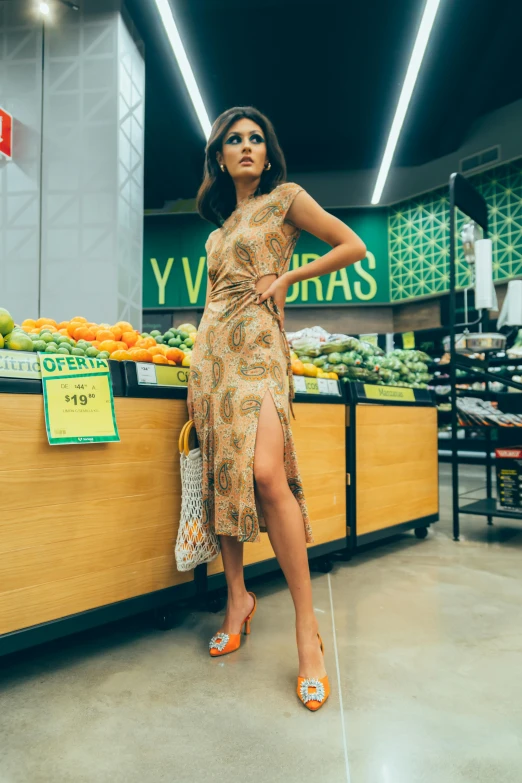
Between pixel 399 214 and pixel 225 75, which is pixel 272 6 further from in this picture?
pixel 399 214

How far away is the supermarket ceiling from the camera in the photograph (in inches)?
208

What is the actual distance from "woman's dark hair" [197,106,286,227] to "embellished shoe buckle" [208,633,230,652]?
4.23ft

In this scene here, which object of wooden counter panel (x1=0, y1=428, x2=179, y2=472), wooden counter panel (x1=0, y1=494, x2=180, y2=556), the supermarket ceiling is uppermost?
the supermarket ceiling

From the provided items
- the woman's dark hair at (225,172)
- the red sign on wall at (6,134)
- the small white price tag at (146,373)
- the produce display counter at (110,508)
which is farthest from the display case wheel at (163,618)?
the red sign on wall at (6,134)

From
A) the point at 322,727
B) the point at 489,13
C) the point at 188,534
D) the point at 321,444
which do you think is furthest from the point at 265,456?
the point at 489,13

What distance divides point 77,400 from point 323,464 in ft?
4.04

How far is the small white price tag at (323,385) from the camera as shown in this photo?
2402 millimetres

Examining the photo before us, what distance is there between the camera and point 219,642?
1557 mm

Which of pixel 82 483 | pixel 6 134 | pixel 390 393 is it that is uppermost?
pixel 6 134

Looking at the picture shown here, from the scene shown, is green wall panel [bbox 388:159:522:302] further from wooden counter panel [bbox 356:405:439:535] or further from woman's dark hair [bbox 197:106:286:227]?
woman's dark hair [bbox 197:106:286:227]

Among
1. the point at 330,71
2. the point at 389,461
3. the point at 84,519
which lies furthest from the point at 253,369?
the point at 330,71

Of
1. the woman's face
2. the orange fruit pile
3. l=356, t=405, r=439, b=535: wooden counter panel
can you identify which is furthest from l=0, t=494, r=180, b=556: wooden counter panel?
l=356, t=405, r=439, b=535: wooden counter panel

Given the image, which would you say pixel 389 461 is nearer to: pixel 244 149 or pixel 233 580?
pixel 233 580

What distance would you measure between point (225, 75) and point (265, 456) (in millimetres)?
6212
